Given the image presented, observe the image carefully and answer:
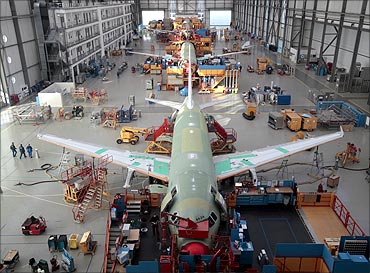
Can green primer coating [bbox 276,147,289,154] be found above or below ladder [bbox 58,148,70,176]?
above

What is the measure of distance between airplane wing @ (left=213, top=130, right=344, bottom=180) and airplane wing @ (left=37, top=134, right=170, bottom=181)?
422cm

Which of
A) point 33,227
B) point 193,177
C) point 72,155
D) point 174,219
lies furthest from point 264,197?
point 72,155

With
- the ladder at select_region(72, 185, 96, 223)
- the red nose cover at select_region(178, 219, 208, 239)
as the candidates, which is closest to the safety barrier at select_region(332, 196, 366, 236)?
the red nose cover at select_region(178, 219, 208, 239)

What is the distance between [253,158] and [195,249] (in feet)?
39.5

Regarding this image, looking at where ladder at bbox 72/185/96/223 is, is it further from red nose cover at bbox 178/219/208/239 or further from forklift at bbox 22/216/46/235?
red nose cover at bbox 178/219/208/239

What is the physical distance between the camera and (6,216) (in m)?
25.1

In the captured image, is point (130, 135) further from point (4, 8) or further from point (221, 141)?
point (4, 8)

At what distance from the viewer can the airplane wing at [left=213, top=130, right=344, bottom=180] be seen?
25.8 metres

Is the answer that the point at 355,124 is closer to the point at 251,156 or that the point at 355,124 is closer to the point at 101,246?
the point at 251,156

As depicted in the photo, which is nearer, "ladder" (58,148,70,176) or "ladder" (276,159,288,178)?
"ladder" (276,159,288,178)

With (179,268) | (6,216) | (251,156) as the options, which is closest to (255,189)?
(251,156)

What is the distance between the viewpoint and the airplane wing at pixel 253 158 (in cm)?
2577

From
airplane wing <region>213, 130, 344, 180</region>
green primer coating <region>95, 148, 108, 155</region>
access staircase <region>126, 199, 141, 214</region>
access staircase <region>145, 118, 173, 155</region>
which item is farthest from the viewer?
access staircase <region>145, 118, 173, 155</region>

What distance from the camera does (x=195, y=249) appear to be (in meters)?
17.2
